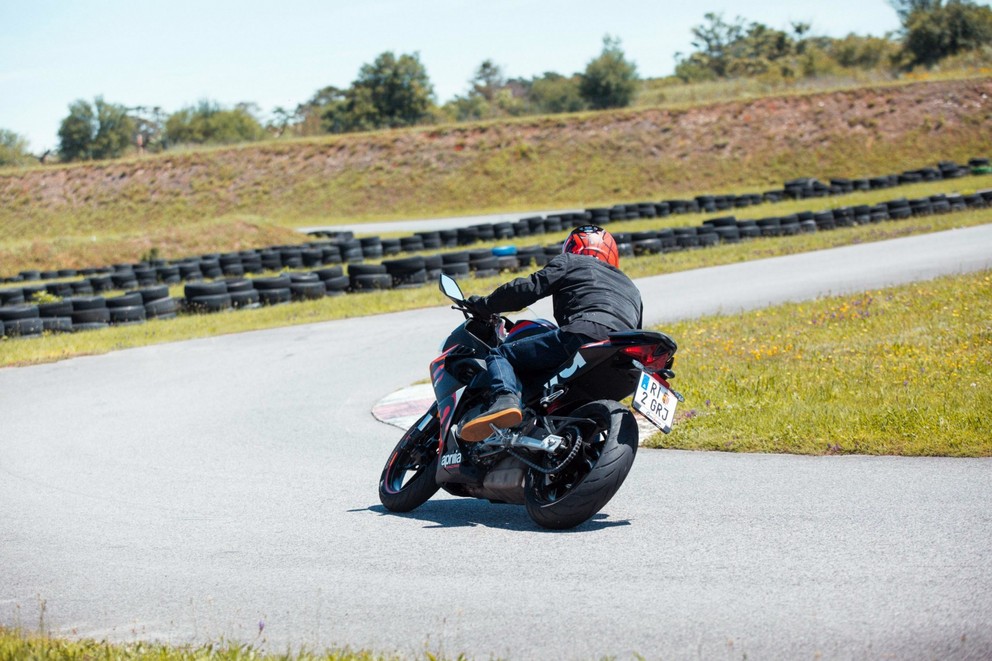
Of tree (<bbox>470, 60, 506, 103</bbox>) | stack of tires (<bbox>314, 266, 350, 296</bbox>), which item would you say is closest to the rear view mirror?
stack of tires (<bbox>314, 266, 350, 296</bbox>)

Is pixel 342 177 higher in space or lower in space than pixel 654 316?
higher

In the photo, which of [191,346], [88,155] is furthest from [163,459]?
[88,155]

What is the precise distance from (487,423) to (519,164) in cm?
4875

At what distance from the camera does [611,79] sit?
66.4 m

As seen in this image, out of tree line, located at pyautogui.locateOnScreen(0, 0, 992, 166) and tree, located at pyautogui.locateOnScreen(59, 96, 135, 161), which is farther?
tree, located at pyautogui.locateOnScreen(59, 96, 135, 161)

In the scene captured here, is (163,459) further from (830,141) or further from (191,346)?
(830,141)

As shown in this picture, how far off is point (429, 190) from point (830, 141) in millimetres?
18925

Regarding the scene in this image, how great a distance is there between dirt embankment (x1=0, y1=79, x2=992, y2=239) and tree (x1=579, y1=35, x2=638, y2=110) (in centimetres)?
1156

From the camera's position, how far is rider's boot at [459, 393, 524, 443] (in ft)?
18.2

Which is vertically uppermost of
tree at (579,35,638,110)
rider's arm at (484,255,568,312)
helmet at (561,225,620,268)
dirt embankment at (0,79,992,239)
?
tree at (579,35,638,110)

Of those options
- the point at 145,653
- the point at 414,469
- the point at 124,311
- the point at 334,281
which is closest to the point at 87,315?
the point at 124,311

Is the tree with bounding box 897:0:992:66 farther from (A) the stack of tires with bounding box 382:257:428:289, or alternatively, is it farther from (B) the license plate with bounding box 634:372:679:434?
(B) the license plate with bounding box 634:372:679:434

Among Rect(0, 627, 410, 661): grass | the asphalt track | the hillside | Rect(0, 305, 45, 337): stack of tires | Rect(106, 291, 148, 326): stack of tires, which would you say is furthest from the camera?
the hillside

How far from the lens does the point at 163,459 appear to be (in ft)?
26.8
